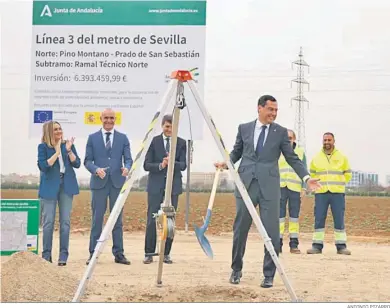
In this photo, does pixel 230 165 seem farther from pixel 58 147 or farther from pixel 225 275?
pixel 58 147

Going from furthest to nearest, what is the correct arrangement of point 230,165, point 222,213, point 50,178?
point 222,213
point 50,178
point 230,165

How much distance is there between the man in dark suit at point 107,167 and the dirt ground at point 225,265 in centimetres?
31

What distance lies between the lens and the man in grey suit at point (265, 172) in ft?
17.5

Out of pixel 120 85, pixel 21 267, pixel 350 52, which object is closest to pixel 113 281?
pixel 21 267

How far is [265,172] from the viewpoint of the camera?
5.33 meters

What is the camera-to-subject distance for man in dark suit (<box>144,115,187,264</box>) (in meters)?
6.50

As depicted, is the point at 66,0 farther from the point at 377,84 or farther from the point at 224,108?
the point at 377,84

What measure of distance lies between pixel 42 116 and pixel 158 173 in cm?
152

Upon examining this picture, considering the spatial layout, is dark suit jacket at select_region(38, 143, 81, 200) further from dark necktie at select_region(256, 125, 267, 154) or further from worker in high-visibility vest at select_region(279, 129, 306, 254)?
worker in high-visibility vest at select_region(279, 129, 306, 254)

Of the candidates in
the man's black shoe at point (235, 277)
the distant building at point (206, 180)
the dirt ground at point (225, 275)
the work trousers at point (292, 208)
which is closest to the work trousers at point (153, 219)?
the dirt ground at point (225, 275)

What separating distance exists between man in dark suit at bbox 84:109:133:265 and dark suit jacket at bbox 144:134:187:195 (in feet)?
0.70

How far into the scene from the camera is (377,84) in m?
7.48

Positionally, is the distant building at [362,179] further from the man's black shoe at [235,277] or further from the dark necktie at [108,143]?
the dark necktie at [108,143]

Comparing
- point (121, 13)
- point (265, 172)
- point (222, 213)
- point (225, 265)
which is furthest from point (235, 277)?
point (121, 13)
